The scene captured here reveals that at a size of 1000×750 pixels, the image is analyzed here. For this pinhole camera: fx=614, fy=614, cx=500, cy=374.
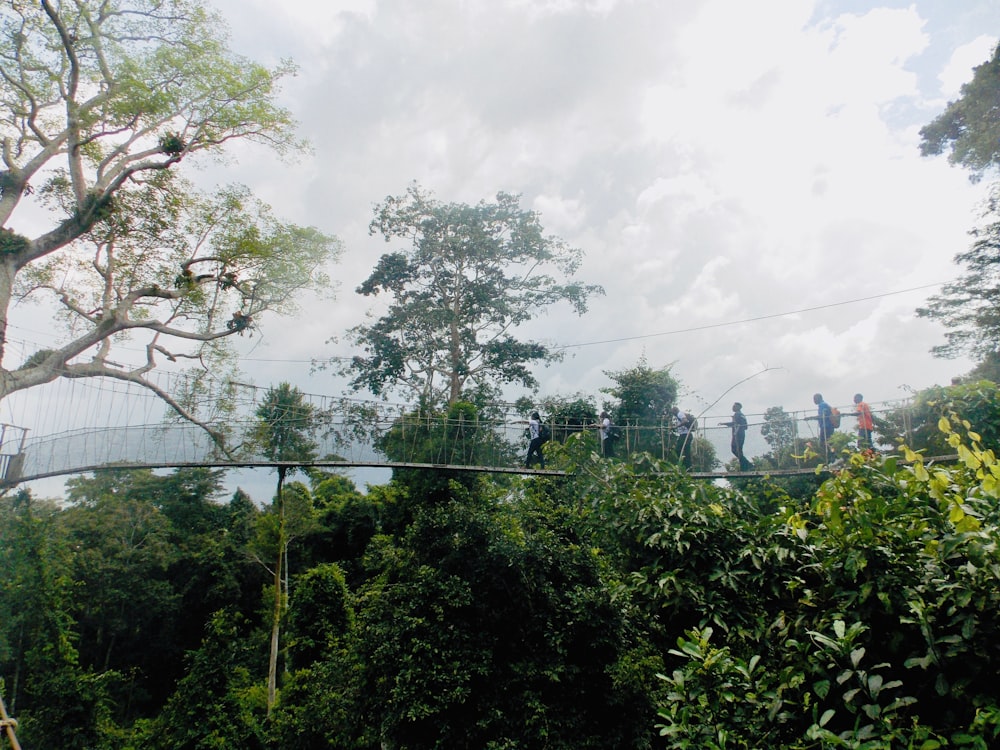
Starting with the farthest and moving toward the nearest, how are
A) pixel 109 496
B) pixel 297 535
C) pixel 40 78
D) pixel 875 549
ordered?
1. pixel 109 496
2. pixel 297 535
3. pixel 40 78
4. pixel 875 549

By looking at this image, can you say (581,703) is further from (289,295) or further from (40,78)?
(40,78)

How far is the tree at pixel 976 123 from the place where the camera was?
10.2 m

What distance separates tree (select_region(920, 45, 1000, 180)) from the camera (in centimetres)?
1022

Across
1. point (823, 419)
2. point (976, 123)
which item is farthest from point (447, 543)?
point (976, 123)

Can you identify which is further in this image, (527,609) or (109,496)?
(109,496)

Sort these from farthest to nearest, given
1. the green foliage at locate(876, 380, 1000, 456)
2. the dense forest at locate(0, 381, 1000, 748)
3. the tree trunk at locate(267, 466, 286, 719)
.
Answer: the tree trunk at locate(267, 466, 286, 719) → the green foliage at locate(876, 380, 1000, 456) → the dense forest at locate(0, 381, 1000, 748)

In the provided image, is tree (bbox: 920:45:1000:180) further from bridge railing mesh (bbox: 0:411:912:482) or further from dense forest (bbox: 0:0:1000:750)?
bridge railing mesh (bbox: 0:411:912:482)

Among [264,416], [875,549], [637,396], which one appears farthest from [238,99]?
[875,549]

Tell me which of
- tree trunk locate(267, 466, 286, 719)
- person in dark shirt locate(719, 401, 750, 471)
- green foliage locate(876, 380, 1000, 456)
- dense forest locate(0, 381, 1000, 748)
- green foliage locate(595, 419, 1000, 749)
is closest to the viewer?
green foliage locate(595, 419, 1000, 749)

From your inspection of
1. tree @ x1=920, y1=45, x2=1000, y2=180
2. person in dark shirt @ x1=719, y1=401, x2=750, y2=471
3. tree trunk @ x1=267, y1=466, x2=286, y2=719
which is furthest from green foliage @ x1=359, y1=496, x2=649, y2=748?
tree @ x1=920, y1=45, x2=1000, y2=180

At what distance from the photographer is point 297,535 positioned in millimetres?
15062

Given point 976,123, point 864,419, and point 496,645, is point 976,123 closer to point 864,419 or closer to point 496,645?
point 864,419

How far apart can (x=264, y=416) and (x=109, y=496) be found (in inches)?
389

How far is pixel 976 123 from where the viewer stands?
10.5 meters
